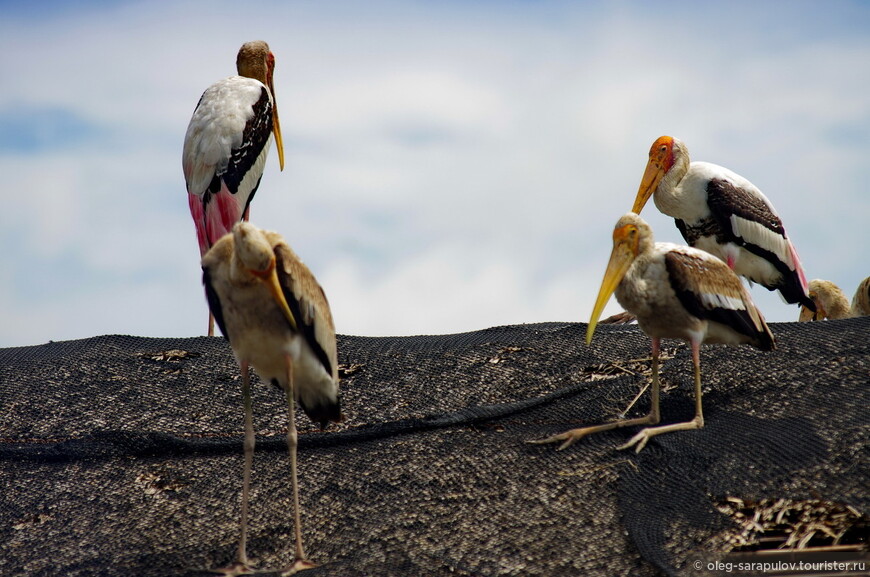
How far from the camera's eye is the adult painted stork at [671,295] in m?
4.90

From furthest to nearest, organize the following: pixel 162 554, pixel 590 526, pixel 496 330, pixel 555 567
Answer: pixel 496 330 < pixel 162 554 < pixel 590 526 < pixel 555 567

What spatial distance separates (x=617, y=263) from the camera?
500 centimetres

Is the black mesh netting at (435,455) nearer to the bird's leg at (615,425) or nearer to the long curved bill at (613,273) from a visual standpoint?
the bird's leg at (615,425)

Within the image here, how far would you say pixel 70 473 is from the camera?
505cm

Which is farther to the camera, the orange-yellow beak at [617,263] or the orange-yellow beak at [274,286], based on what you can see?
the orange-yellow beak at [617,263]

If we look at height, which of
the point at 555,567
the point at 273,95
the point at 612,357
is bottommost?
the point at 555,567

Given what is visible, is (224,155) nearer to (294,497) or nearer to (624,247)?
(624,247)

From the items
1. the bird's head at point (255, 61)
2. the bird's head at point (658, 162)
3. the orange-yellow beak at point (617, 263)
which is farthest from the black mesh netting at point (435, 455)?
the bird's head at point (255, 61)

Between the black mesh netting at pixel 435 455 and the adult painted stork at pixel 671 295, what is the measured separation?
23 centimetres

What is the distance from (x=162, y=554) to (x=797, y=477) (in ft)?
8.39

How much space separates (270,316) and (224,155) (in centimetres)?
294

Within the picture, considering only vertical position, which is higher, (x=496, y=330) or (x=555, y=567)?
(x=496, y=330)

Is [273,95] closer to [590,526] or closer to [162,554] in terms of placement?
[162,554]

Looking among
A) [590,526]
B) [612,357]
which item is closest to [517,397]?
[612,357]
